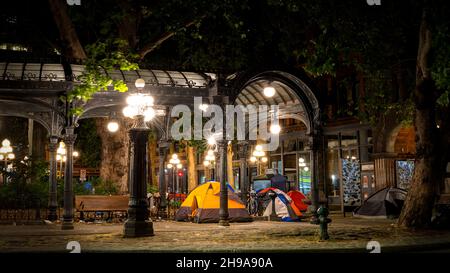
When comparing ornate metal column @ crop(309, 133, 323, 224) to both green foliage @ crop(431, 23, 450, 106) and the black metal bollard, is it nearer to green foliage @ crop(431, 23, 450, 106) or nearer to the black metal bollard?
green foliage @ crop(431, 23, 450, 106)

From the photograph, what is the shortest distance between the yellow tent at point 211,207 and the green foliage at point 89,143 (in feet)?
66.0

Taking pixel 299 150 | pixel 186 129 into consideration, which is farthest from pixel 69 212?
pixel 299 150

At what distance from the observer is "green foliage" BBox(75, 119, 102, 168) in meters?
40.7

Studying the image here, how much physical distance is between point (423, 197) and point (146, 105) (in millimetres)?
8941

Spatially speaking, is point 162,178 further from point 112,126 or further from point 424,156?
point 424,156

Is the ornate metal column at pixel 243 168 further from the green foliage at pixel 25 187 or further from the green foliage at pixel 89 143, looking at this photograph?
the green foliage at pixel 89 143

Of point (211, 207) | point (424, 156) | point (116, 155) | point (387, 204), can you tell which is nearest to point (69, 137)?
point (116, 155)

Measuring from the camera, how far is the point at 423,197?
639 inches

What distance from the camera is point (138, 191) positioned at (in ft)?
48.2

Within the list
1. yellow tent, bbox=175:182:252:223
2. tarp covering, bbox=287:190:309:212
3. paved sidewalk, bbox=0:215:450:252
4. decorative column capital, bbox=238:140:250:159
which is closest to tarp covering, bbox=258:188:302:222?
yellow tent, bbox=175:182:252:223

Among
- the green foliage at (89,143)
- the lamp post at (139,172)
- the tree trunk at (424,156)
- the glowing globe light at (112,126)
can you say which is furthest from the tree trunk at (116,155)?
the green foliage at (89,143)

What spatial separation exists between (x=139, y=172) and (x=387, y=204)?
1404cm

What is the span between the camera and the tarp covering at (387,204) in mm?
24328
